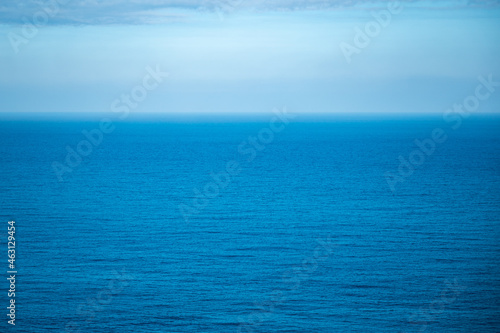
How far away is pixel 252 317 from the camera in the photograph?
36.0m

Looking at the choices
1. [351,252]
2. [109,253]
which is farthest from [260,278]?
[109,253]

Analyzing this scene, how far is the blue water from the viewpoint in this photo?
36.0m

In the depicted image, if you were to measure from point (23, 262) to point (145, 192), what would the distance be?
3412 centimetres

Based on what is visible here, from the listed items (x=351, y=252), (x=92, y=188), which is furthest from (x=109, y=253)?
(x=92, y=188)

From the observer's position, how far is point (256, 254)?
159 feet

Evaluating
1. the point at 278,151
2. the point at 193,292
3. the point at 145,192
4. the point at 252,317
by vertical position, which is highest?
the point at 278,151

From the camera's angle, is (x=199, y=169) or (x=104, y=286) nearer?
(x=104, y=286)

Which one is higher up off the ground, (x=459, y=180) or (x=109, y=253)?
(x=459, y=180)

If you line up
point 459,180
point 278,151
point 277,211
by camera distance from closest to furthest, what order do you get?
point 277,211 → point 459,180 → point 278,151

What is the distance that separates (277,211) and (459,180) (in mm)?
36817

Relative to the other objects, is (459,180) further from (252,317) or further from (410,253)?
(252,317)

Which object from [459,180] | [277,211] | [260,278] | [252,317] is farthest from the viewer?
[459,180]

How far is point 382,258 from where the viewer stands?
47.1m

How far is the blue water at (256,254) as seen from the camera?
118 feet
